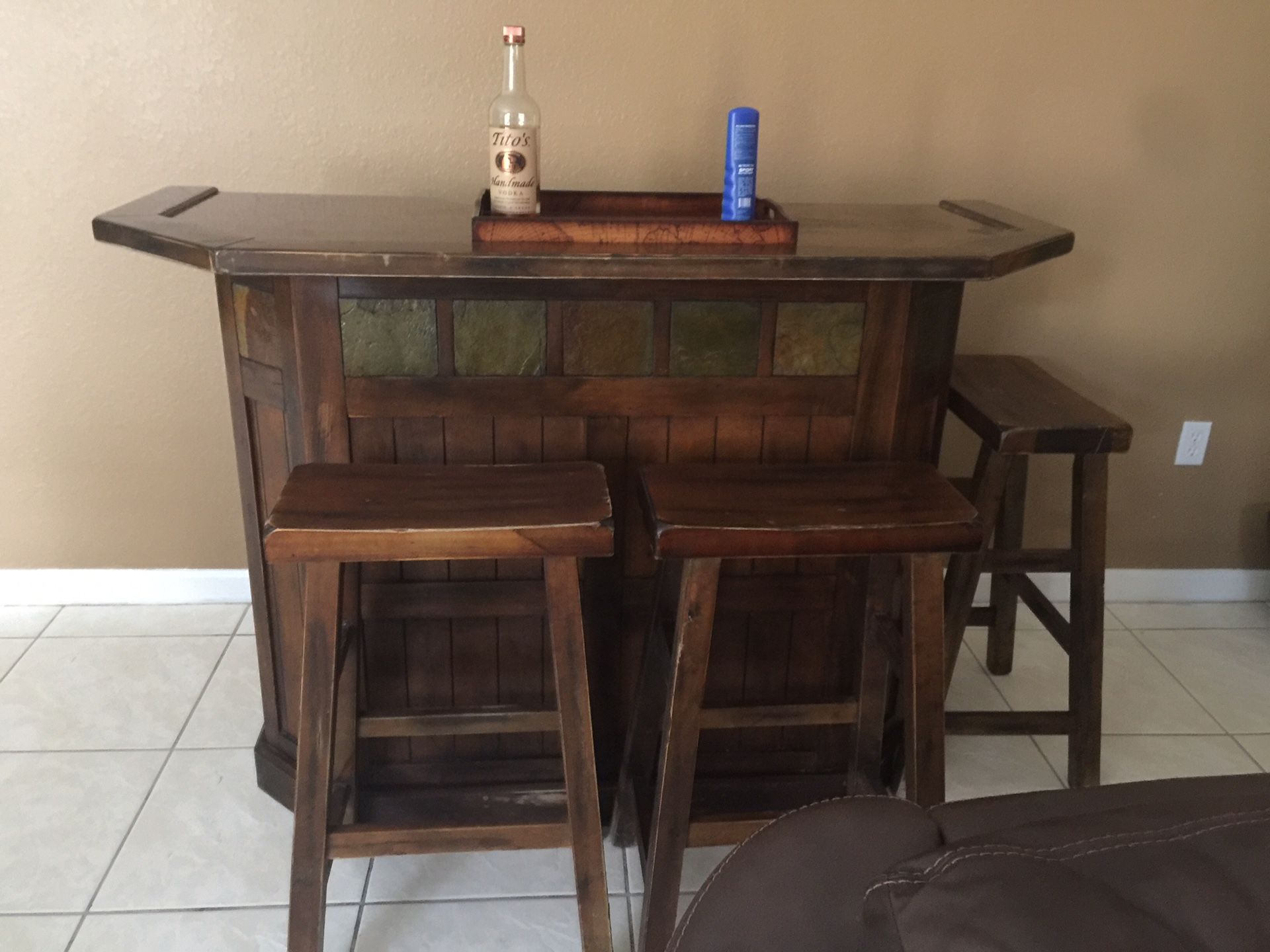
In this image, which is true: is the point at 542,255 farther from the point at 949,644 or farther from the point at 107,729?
the point at 107,729

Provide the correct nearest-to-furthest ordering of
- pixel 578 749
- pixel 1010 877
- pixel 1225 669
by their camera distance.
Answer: pixel 1010 877
pixel 578 749
pixel 1225 669

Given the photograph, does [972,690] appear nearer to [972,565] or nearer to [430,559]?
[972,565]

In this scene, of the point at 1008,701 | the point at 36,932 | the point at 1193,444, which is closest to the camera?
the point at 36,932

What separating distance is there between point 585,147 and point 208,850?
161 cm

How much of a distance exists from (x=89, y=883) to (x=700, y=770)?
3.59 feet

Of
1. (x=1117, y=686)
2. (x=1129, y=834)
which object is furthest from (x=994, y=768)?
(x=1129, y=834)

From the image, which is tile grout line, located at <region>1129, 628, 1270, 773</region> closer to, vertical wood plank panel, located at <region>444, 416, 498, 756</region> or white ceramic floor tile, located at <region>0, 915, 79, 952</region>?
vertical wood plank panel, located at <region>444, 416, 498, 756</region>

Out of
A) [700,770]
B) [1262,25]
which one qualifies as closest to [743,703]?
[700,770]

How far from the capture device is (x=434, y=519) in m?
1.35

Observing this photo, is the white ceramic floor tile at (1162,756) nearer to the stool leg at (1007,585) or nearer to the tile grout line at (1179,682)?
the tile grout line at (1179,682)

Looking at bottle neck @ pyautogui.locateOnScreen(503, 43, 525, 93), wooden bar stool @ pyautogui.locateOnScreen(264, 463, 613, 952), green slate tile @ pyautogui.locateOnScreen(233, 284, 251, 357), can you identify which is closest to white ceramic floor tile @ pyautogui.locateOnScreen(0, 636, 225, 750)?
wooden bar stool @ pyautogui.locateOnScreen(264, 463, 613, 952)

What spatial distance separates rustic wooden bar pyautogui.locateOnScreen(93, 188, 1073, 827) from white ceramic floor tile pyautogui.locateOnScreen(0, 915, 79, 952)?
15.9 inches

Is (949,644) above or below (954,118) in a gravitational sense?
below

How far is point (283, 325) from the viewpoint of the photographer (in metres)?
1.59
